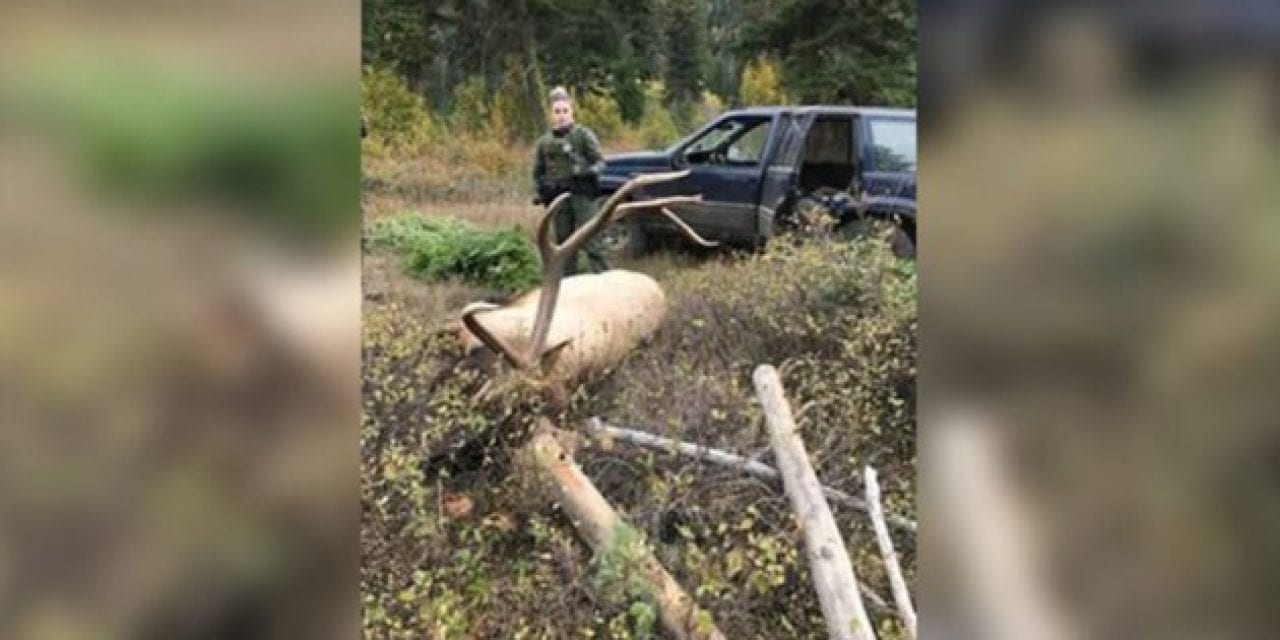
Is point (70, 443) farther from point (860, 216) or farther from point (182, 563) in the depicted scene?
point (860, 216)

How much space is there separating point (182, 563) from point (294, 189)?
0.40 meters

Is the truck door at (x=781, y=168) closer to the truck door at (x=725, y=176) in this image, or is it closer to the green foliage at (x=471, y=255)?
the truck door at (x=725, y=176)

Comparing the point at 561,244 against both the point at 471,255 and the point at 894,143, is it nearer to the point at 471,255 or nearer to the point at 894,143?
the point at 471,255

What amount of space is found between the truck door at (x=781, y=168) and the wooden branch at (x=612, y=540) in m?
0.49

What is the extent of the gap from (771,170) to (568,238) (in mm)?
332

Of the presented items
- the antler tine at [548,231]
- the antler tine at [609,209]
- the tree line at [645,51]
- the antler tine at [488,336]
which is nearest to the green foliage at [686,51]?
the tree line at [645,51]

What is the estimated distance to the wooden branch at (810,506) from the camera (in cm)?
176

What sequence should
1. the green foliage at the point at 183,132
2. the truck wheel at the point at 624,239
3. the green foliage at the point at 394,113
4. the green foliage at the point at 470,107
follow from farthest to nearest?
the truck wheel at the point at 624,239 < the green foliage at the point at 470,107 < the green foliage at the point at 394,113 < the green foliage at the point at 183,132

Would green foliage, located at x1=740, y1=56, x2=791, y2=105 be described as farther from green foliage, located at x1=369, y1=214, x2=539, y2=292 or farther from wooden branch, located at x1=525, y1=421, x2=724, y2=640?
wooden branch, located at x1=525, y1=421, x2=724, y2=640

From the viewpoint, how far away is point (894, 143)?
1.59 meters

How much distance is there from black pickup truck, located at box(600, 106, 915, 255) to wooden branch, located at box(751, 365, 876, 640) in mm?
252

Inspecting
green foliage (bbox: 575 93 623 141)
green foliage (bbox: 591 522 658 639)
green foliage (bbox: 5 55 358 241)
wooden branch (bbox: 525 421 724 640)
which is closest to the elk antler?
green foliage (bbox: 575 93 623 141)

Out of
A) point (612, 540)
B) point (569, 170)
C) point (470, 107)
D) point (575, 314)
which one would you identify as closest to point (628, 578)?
point (612, 540)

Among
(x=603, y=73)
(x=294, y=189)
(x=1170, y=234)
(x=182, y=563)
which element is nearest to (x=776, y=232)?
(x=603, y=73)
